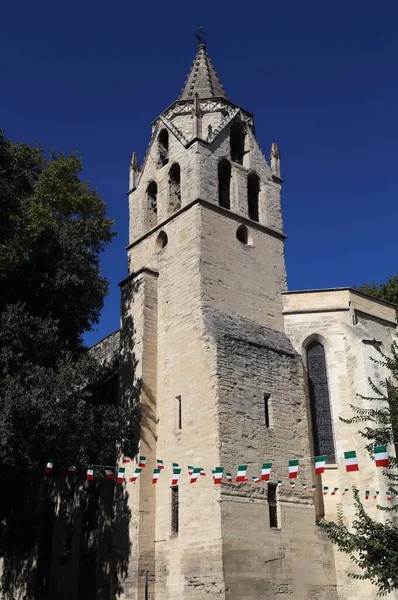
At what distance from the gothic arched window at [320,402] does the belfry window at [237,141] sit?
7.77m

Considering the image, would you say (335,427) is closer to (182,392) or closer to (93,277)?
(182,392)

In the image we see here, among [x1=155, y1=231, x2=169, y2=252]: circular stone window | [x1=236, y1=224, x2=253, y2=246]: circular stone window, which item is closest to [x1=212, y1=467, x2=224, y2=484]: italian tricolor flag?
[x1=236, y1=224, x2=253, y2=246]: circular stone window

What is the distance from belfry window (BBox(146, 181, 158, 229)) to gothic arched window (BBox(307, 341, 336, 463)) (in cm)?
747

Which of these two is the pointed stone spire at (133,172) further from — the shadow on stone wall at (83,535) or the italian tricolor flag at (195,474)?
the italian tricolor flag at (195,474)

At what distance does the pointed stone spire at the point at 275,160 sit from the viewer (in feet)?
77.8

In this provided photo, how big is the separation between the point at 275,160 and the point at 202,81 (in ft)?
15.3

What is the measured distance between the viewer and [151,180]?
2359 cm

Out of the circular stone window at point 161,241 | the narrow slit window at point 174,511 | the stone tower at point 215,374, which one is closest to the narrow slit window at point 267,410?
the stone tower at point 215,374

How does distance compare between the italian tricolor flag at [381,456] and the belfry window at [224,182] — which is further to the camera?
the belfry window at [224,182]

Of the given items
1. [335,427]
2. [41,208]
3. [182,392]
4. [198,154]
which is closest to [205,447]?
[182,392]

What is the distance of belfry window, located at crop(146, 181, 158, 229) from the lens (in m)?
23.2

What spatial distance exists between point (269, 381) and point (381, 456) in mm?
6487

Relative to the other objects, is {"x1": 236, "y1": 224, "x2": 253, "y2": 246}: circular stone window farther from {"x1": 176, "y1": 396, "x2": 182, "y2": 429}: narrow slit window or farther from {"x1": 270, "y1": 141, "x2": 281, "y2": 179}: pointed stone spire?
{"x1": 176, "y1": 396, "x2": 182, "y2": 429}: narrow slit window

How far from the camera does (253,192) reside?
75.7ft
